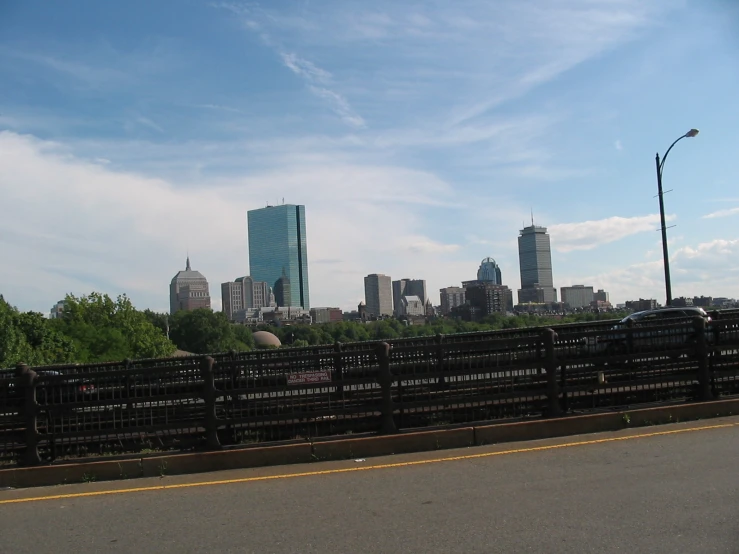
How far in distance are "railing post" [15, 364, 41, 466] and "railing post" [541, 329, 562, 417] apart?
7158 millimetres

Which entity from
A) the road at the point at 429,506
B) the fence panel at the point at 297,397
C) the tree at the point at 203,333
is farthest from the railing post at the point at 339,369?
the tree at the point at 203,333

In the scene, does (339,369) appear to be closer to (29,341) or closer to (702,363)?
(702,363)

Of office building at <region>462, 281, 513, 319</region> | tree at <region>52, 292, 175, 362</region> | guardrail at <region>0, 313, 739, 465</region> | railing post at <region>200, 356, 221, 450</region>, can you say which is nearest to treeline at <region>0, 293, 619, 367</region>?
tree at <region>52, 292, 175, 362</region>

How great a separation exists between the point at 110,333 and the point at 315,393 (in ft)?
255

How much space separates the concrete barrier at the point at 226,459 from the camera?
29.7 ft

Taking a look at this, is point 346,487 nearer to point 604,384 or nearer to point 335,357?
point 335,357

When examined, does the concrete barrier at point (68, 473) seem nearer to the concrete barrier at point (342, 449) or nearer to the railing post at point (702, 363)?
the concrete barrier at point (342, 449)

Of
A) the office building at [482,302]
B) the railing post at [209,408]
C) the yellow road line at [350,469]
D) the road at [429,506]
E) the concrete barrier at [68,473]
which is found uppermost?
the office building at [482,302]

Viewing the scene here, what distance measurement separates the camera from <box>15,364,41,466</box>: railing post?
29.8ft

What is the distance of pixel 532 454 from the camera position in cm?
919

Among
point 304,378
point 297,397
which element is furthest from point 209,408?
point 304,378

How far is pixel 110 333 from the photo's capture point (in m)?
81.6

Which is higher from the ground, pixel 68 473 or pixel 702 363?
pixel 702 363

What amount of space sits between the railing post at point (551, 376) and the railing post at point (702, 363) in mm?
2666
